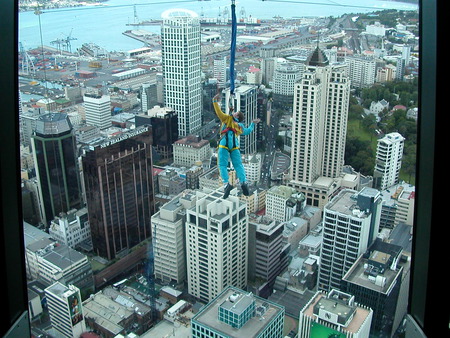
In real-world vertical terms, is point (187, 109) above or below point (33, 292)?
above

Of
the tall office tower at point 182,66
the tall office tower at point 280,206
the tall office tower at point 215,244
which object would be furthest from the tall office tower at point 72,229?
the tall office tower at point 182,66

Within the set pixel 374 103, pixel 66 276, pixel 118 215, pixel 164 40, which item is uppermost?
pixel 164 40

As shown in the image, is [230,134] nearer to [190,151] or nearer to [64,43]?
[190,151]

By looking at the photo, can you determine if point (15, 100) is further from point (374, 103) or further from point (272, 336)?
point (374, 103)

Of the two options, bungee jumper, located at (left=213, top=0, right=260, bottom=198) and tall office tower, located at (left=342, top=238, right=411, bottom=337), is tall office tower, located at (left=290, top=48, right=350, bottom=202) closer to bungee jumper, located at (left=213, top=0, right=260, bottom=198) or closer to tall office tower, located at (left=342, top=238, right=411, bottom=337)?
tall office tower, located at (left=342, top=238, right=411, bottom=337)

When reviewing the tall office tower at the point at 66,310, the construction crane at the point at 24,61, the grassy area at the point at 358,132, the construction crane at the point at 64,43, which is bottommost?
the tall office tower at the point at 66,310

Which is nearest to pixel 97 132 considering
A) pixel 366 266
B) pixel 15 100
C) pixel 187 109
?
pixel 187 109

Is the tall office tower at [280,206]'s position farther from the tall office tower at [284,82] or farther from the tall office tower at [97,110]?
the tall office tower at [97,110]
